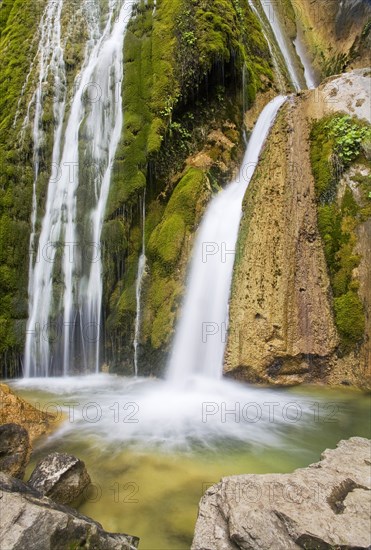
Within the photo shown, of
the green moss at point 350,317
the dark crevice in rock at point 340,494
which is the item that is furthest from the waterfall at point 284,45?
the dark crevice in rock at point 340,494

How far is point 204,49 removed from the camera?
10203 millimetres

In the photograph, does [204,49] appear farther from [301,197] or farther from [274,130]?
[301,197]

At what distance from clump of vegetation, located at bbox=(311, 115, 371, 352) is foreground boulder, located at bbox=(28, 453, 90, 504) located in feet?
16.0

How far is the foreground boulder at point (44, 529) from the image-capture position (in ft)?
8.61

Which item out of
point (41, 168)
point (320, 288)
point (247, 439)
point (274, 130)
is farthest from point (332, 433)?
point (41, 168)

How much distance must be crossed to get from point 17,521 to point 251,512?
1.66 meters

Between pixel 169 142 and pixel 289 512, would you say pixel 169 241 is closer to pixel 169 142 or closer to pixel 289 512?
pixel 169 142

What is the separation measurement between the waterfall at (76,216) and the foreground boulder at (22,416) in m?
3.28

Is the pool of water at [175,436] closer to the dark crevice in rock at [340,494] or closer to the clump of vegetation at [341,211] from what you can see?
the dark crevice in rock at [340,494]

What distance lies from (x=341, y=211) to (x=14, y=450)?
6456 mm

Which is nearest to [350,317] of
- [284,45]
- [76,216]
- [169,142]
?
[169,142]

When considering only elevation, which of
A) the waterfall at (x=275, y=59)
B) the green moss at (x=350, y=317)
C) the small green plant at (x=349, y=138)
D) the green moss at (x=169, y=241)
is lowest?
the green moss at (x=350, y=317)

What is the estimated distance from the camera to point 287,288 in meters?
7.27

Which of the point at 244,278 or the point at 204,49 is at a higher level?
the point at 204,49
